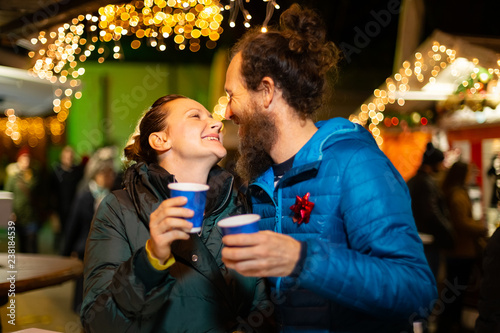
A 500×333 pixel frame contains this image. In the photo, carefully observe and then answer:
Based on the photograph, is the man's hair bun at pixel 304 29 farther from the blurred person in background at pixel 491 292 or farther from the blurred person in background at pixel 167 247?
the blurred person in background at pixel 491 292

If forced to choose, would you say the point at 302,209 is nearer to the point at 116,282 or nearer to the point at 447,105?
the point at 116,282

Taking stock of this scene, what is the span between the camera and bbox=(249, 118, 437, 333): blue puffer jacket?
132 centimetres

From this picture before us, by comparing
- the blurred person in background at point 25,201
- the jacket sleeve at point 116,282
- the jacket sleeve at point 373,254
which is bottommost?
the blurred person in background at point 25,201

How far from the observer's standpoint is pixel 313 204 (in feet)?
5.20

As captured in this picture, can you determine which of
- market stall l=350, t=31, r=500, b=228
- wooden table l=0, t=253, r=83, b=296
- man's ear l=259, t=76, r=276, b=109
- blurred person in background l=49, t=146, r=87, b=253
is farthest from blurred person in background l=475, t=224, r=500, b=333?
blurred person in background l=49, t=146, r=87, b=253

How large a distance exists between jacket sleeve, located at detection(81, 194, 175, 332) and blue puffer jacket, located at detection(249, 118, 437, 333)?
1.54 feet

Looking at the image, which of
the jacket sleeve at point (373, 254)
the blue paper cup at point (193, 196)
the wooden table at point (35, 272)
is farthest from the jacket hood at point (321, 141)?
the wooden table at point (35, 272)

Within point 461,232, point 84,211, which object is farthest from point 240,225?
point 84,211

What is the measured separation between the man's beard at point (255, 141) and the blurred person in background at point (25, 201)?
6065mm

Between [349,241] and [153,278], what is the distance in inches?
26.2

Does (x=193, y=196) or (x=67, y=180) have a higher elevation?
(x=193, y=196)

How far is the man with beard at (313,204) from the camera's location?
1.30m

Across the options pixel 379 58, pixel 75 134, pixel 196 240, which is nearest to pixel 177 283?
pixel 196 240

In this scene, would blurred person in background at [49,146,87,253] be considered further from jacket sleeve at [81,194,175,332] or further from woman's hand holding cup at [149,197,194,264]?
woman's hand holding cup at [149,197,194,264]
